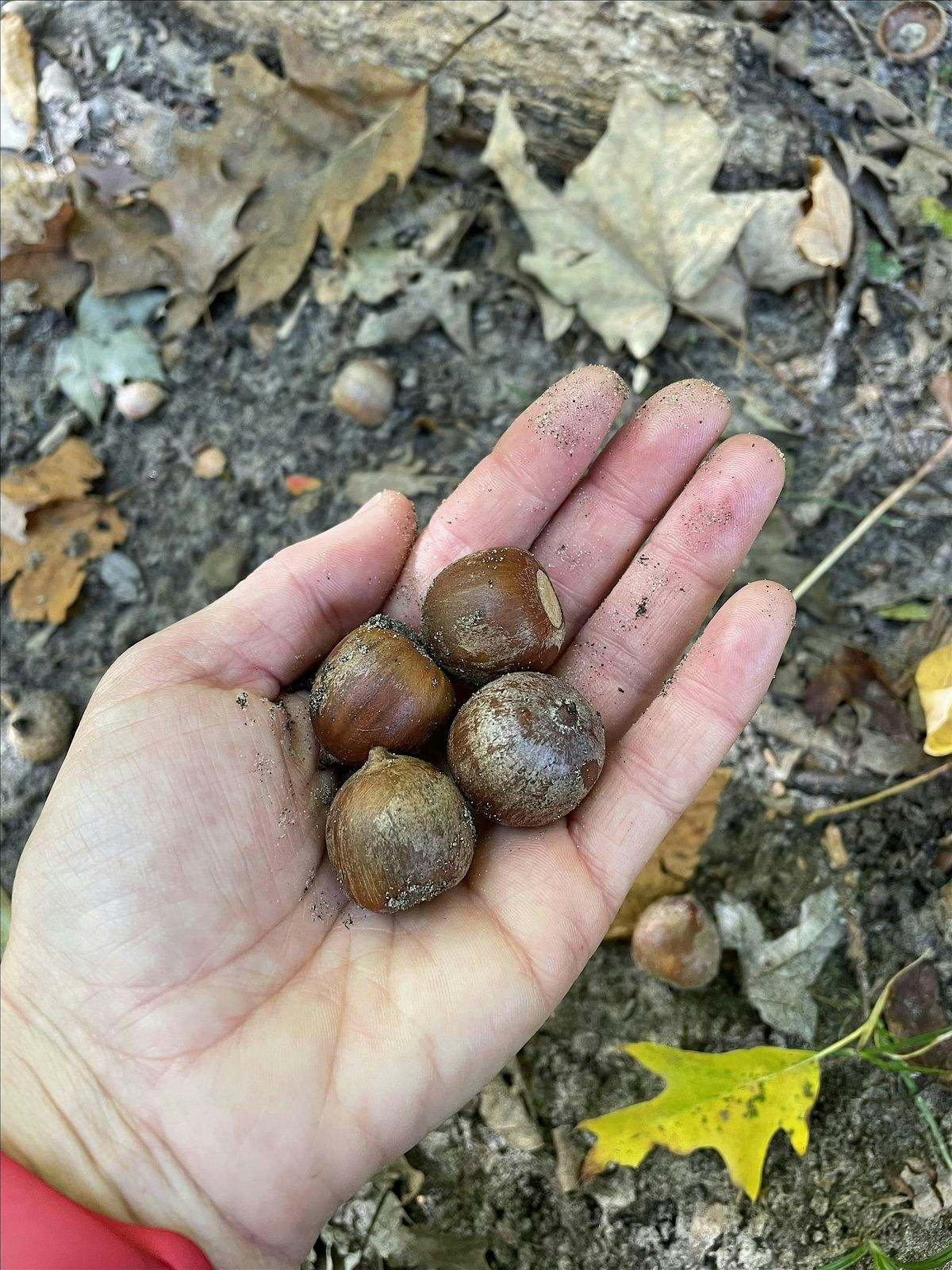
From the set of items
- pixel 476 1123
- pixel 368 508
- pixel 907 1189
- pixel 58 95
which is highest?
pixel 58 95

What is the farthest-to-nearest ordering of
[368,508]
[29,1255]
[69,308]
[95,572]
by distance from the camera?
1. [69,308]
2. [95,572]
3. [368,508]
4. [29,1255]

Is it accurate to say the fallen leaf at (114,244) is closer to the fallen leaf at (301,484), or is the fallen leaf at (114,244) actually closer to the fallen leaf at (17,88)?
the fallen leaf at (17,88)

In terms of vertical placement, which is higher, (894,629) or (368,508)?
(368,508)

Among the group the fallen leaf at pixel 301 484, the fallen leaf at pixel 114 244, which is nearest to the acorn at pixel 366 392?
the fallen leaf at pixel 301 484

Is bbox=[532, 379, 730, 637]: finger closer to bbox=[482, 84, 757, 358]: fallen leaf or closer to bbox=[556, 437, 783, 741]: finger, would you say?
bbox=[556, 437, 783, 741]: finger

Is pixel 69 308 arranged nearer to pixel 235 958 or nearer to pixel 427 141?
pixel 427 141

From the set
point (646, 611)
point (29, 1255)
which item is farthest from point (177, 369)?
point (29, 1255)

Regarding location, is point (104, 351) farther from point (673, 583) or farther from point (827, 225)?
point (827, 225)

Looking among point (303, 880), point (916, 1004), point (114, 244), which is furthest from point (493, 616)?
point (114, 244)
